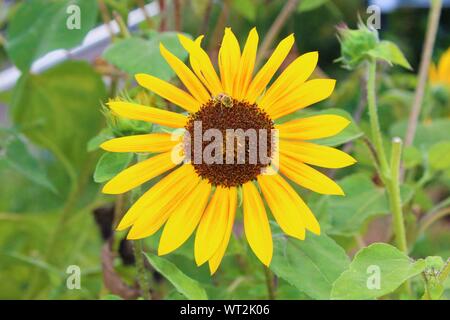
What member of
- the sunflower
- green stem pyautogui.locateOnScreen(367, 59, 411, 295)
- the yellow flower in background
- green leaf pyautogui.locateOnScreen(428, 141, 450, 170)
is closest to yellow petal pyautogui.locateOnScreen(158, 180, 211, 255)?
the sunflower

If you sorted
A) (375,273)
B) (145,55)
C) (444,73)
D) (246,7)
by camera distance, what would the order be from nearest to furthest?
(375,273) < (145,55) < (246,7) < (444,73)

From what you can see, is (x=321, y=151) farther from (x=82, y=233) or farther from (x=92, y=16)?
(x=82, y=233)

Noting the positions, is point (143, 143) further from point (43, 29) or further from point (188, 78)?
point (43, 29)

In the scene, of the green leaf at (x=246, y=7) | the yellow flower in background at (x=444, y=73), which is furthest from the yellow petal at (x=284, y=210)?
the yellow flower in background at (x=444, y=73)

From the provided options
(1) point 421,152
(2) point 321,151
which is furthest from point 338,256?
(1) point 421,152

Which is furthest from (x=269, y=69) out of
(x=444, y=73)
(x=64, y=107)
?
(x=444, y=73)

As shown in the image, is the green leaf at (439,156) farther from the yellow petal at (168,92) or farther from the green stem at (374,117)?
the yellow petal at (168,92)

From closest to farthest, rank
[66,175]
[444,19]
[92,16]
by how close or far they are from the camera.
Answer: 1. [92,16]
2. [66,175]
3. [444,19]
